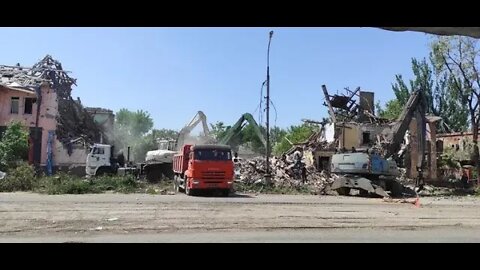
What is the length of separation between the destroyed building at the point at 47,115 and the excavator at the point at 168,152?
7189 mm

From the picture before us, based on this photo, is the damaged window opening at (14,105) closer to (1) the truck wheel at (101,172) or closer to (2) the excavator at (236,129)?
(1) the truck wheel at (101,172)

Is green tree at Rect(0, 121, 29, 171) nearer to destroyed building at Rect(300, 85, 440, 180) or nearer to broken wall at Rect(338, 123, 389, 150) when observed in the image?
destroyed building at Rect(300, 85, 440, 180)

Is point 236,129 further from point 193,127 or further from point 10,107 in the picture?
point 10,107

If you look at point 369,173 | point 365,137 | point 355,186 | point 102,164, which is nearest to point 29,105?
point 102,164

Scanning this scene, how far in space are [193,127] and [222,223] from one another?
27541mm

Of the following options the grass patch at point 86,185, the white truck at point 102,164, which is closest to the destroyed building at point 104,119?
the white truck at point 102,164

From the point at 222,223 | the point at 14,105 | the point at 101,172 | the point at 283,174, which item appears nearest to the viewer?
the point at 222,223

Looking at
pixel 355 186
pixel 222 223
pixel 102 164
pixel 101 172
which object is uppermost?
pixel 102 164

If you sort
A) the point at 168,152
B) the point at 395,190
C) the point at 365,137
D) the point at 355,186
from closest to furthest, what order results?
the point at 355,186 → the point at 395,190 → the point at 168,152 → the point at 365,137

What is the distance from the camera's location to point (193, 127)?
41688mm

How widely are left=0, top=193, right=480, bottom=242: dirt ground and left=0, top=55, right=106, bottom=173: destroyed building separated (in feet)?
77.7

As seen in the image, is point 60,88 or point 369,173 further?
point 60,88

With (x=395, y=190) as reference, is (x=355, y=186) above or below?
above
